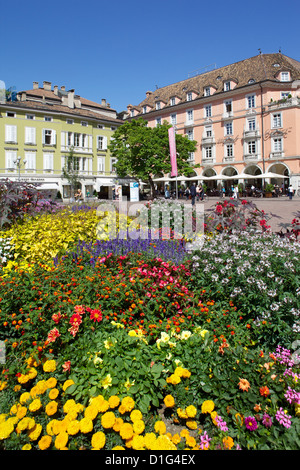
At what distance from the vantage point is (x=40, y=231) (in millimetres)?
5547

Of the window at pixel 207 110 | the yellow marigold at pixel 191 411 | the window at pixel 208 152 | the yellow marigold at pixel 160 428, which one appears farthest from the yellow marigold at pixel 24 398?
the window at pixel 207 110

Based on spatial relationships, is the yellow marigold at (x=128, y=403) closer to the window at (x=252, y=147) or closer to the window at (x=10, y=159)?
the window at (x=10, y=159)

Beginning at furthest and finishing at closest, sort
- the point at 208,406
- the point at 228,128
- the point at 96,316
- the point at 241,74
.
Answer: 1. the point at 228,128
2. the point at 241,74
3. the point at 96,316
4. the point at 208,406

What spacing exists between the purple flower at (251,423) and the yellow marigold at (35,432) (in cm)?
119

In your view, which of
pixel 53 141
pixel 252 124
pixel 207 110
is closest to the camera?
pixel 252 124

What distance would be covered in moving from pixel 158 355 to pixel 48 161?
126ft

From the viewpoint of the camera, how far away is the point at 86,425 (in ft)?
6.07

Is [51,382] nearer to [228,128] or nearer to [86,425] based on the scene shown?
[86,425]

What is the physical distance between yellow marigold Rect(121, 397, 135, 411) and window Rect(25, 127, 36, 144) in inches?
1508

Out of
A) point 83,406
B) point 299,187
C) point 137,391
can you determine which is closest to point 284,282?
point 137,391

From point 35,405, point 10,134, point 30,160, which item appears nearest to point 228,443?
point 35,405

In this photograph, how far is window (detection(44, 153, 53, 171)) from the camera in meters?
37.6

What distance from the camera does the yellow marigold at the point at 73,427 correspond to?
1846 millimetres

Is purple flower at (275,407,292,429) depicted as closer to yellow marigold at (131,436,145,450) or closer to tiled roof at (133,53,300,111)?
yellow marigold at (131,436,145,450)
